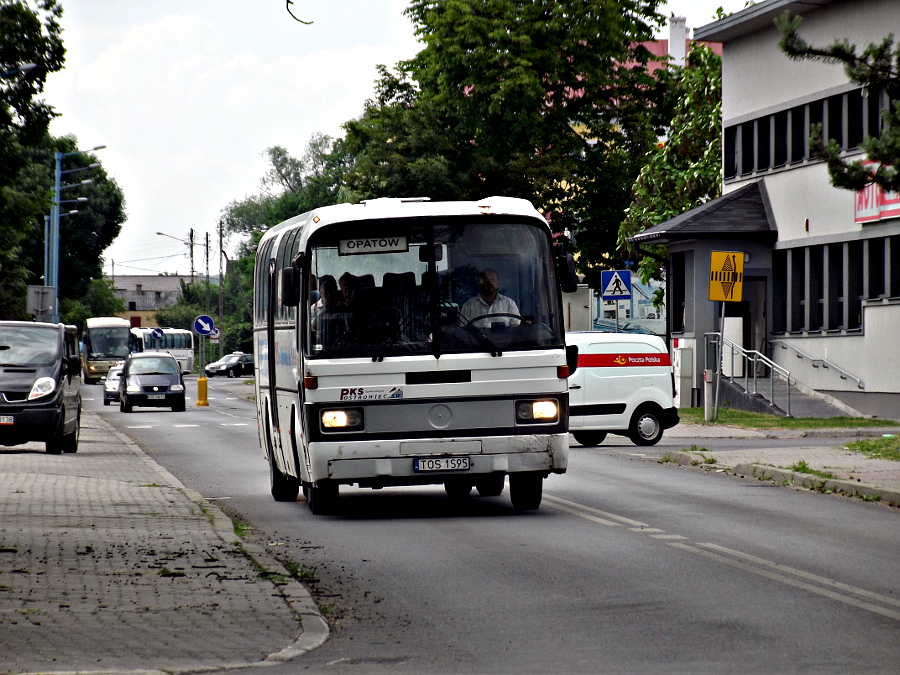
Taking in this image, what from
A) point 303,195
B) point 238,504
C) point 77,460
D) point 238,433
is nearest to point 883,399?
point 238,433

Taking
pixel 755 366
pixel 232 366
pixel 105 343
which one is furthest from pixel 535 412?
pixel 232 366

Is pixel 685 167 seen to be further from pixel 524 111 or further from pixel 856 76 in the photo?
pixel 856 76

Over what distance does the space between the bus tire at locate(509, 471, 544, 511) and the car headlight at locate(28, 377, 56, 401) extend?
35.1 feet

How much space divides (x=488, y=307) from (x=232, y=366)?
90286 millimetres

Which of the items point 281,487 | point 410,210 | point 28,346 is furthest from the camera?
point 28,346

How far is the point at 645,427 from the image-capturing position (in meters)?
25.0

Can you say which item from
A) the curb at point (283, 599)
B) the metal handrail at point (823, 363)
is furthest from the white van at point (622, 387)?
the curb at point (283, 599)

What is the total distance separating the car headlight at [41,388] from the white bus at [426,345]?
10160mm

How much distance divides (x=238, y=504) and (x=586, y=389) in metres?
9.86

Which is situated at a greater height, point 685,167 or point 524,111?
point 524,111

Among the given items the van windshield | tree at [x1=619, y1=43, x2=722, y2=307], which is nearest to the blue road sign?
tree at [x1=619, y1=43, x2=722, y2=307]

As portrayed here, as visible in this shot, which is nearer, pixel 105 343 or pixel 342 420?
pixel 342 420

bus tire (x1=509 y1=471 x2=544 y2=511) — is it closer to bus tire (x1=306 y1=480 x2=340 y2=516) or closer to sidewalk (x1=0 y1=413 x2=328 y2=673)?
bus tire (x1=306 y1=480 x2=340 y2=516)

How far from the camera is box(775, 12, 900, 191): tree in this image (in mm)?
13953
